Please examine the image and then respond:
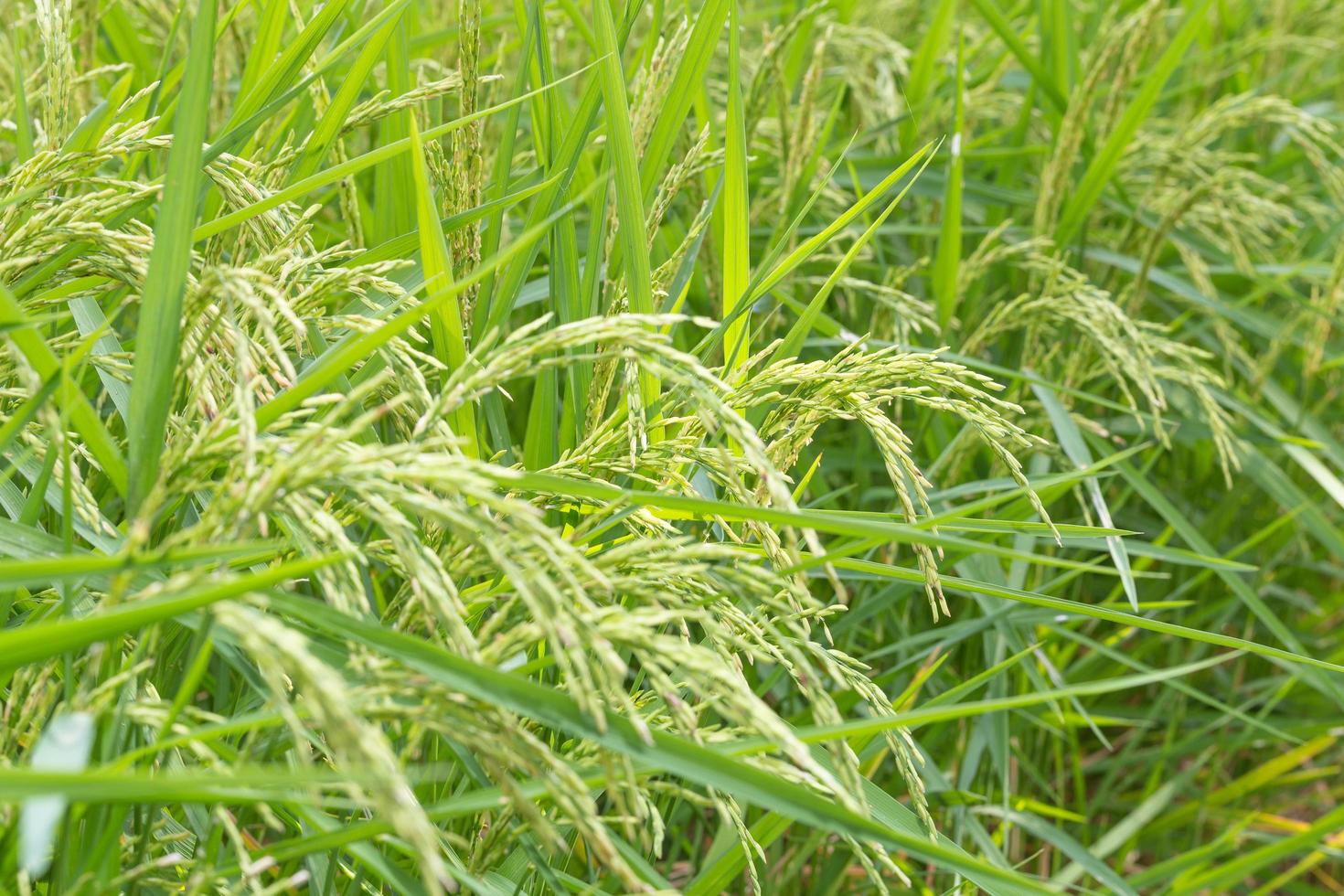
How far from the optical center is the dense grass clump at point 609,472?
735 mm

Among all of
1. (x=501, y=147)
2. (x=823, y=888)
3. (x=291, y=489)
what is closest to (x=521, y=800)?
(x=291, y=489)

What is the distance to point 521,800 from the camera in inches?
26.4

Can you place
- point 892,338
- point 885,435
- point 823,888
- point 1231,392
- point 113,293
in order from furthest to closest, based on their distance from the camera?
point 1231,392 → point 892,338 → point 823,888 → point 113,293 → point 885,435

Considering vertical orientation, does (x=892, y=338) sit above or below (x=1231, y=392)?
above

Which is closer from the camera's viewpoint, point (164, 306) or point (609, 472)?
point (164, 306)

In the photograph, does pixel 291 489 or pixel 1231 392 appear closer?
pixel 291 489

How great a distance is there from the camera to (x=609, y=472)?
112cm

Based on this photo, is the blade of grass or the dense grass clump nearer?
the dense grass clump

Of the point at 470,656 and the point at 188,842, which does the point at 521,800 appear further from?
the point at 188,842

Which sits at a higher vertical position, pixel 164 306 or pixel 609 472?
pixel 164 306

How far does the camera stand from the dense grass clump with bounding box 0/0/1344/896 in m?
0.74

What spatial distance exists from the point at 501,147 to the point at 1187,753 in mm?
1737

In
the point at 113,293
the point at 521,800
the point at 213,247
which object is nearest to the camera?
the point at 521,800

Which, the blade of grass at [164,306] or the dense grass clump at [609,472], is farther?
the blade of grass at [164,306]
